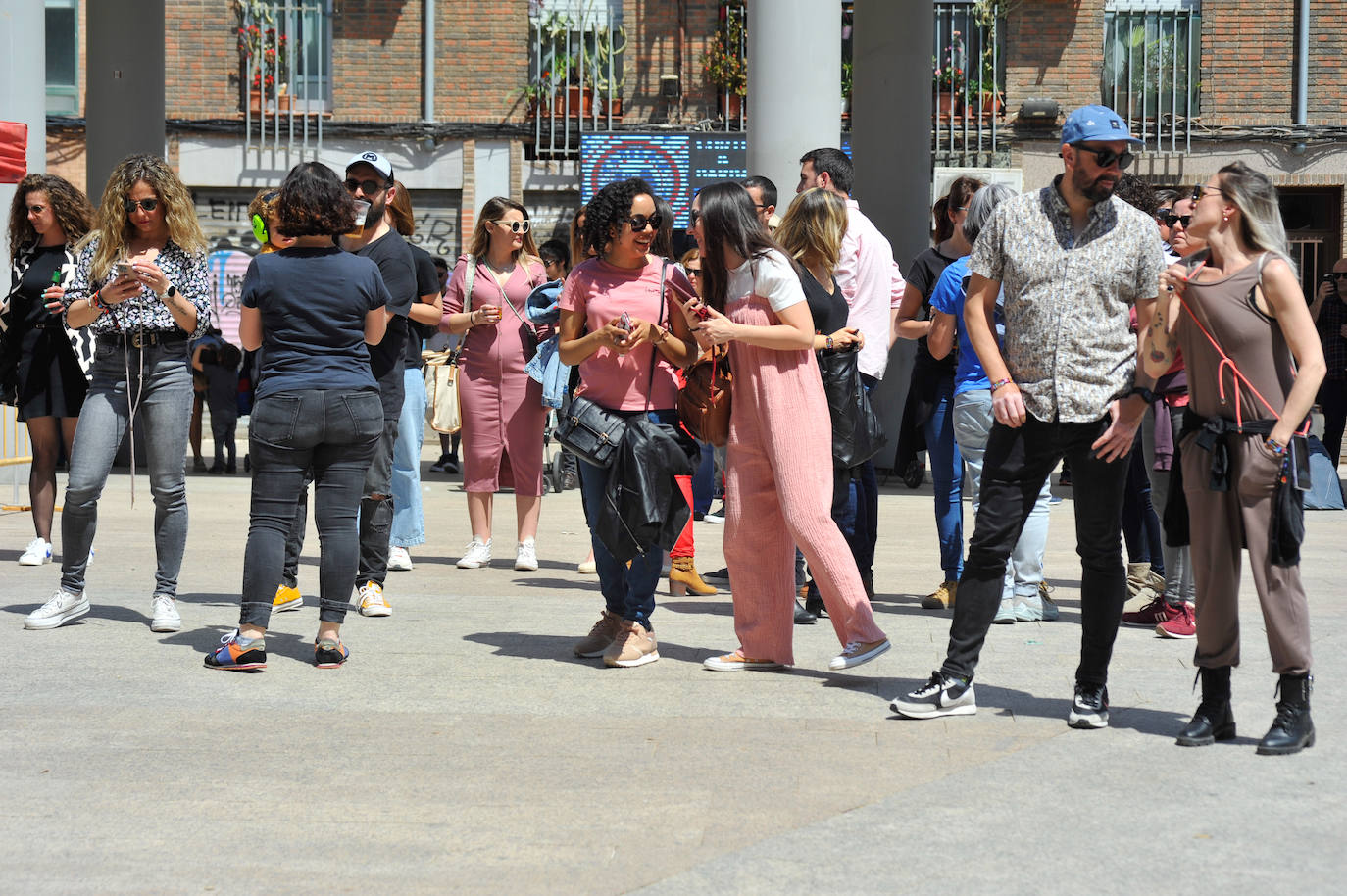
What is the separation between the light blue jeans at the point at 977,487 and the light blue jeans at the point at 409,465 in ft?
9.37

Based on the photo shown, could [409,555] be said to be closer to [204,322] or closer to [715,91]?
[204,322]

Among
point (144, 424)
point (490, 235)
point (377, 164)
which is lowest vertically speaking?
point (144, 424)

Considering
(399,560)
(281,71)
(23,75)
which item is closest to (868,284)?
(399,560)

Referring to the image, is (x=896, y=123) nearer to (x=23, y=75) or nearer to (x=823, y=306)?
(x=23, y=75)

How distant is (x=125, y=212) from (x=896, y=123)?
9665 millimetres

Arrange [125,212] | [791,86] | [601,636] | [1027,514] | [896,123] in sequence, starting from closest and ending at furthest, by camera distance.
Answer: [1027,514], [601,636], [125,212], [791,86], [896,123]

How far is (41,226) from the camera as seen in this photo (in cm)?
827

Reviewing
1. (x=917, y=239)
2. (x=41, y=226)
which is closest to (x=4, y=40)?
(x=41, y=226)

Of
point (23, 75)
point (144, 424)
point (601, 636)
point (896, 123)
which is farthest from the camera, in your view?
point (896, 123)

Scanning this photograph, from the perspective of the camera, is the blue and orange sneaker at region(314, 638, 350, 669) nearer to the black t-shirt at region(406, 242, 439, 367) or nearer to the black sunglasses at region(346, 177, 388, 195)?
the black t-shirt at region(406, 242, 439, 367)

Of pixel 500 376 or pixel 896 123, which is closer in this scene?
pixel 500 376

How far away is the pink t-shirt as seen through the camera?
6.34 metres

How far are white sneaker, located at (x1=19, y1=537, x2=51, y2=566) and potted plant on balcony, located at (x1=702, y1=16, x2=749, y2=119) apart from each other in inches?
514

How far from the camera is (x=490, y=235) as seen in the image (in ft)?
30.1
